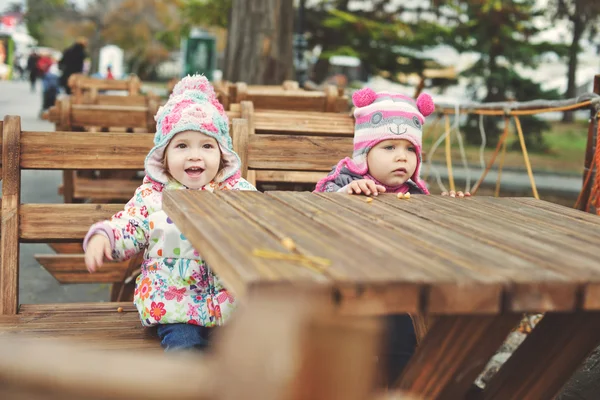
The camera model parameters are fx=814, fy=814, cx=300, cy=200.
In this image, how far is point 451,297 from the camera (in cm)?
145

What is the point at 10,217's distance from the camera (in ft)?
10.2

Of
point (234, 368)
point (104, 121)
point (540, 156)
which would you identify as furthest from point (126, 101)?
point (540, 156)

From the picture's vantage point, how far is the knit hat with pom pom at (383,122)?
11.1 ft

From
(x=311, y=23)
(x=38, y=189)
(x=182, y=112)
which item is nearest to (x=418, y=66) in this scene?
(x=311, y=23)

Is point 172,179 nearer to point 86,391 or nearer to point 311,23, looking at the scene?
point 86,391

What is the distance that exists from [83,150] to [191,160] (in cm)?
61

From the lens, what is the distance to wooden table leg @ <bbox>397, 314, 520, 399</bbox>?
1889mm

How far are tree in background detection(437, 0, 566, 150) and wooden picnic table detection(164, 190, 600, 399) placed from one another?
45.5ft

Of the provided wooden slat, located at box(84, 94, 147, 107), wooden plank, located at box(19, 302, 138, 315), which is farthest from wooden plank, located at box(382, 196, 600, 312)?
wooden slat, located at box(84, 94, 147, 107)

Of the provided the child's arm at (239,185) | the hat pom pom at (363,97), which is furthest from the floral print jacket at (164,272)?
the hat pom pom at (363,97)

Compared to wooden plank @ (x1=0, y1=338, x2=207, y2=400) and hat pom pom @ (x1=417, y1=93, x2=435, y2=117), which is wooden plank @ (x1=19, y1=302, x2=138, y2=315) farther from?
wooden plank @ (x1=0, y1=338, x2=207, y2=400)

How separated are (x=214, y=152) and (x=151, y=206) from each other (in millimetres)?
315

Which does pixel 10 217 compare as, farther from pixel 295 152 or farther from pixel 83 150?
pixel 295 152

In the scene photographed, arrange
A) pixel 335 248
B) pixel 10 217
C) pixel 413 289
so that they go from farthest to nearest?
pixel 10 217
pixel 335 248
pixel 413 289
